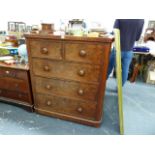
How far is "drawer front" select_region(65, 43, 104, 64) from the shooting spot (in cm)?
126

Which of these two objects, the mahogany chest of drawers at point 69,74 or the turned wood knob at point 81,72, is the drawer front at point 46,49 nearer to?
the mahogany chest of drawers at point 69,74

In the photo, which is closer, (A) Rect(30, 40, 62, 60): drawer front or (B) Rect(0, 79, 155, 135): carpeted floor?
(A) Rect(30, 40, 62, 60): drawer front

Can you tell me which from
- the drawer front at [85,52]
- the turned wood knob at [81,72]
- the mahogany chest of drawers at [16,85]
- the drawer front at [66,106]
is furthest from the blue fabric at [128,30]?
the mahogany chest of drawers at [16,85]

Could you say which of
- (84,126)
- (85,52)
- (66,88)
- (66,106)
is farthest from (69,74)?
(84,126)

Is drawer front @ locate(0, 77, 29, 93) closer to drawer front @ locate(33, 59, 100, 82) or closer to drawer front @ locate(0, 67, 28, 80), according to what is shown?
drawer front @ locate(0, 67, 28, 80)

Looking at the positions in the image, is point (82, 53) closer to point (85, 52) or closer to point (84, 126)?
point (85, 52)

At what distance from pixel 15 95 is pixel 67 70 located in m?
0.82

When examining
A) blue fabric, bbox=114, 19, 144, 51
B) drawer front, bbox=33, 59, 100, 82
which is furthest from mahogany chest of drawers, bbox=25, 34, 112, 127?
blue fabric, bbox=114, 19, 144, 51

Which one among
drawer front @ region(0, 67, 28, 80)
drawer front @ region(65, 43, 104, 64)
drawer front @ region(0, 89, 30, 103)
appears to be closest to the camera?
drawer front @ region(65, 43, 104, 64)

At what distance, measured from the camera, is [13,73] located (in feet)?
5.48

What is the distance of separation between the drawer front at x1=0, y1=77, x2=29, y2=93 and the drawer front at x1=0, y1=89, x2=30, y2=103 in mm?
60

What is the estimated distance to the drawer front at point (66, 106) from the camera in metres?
1.54

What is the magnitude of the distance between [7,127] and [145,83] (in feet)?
7.57
